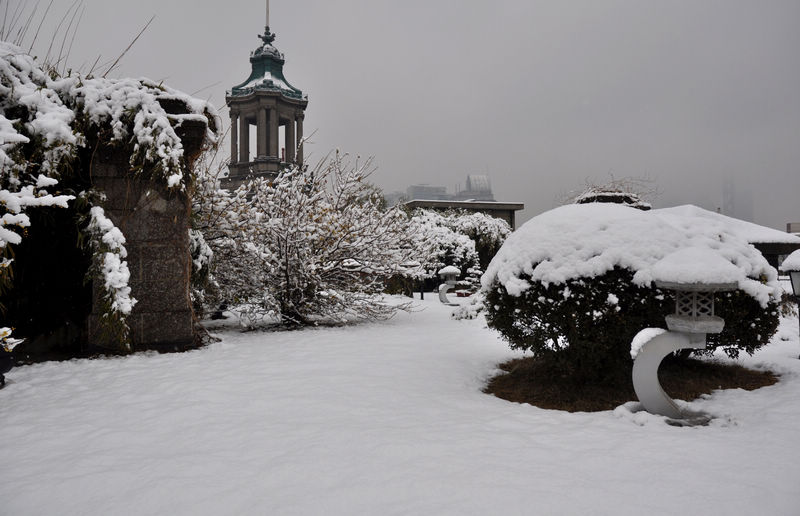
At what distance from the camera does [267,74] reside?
35.2m

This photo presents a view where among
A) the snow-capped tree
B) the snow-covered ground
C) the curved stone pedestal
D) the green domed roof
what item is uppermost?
the green domed roof

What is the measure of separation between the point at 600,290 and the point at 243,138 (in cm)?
3436

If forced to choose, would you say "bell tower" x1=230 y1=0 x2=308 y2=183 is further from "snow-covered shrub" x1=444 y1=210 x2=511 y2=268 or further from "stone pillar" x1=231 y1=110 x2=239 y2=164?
"snow-covered shrub" x1=444 y1=210 x2=511 y2=268

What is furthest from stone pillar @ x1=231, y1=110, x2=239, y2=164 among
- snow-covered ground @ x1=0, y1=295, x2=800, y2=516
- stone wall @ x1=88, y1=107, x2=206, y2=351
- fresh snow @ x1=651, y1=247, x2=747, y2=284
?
fresh snow @ x1=651, y1=247, x2=747, y2=284

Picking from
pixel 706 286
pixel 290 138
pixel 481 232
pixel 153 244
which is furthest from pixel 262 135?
pixel 706 286

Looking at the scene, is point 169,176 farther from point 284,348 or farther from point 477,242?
point 477,242

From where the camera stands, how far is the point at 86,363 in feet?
15.4

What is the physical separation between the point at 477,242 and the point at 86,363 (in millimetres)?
15761

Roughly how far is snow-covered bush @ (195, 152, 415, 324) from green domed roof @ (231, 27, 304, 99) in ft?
93.8

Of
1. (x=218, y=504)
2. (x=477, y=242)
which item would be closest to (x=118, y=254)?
(x=218, y=504)

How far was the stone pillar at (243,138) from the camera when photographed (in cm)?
3359

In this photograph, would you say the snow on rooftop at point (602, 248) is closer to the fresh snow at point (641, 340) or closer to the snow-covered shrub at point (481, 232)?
the fresh snow at point (641, 340)

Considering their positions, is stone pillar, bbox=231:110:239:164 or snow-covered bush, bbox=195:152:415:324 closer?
snow-covered bush, bbox=195:152:415:324

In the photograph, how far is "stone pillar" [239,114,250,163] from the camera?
33.6 m
